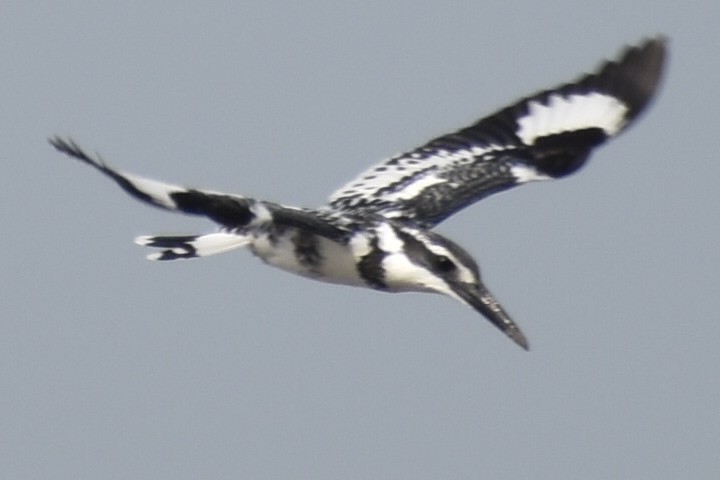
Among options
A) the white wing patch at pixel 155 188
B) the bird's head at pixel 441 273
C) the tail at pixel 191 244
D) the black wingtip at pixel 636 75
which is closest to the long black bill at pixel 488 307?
the bird's head at pixel 441 273

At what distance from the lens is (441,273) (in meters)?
8.90

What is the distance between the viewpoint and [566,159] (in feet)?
34.6

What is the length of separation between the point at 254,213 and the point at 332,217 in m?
0.63

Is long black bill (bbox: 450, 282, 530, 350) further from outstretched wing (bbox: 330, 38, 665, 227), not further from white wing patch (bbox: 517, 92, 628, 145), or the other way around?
white wing patch (bbox: 517, 92, 628, 145)

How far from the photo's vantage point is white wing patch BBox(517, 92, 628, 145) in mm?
10617

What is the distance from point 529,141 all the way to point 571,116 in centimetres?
25

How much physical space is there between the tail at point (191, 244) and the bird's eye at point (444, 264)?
2.61 ft

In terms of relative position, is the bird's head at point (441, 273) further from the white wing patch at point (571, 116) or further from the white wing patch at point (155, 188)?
the white wing patch at point (571, 116)

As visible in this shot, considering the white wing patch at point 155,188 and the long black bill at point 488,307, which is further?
the long black bill at point 488,307

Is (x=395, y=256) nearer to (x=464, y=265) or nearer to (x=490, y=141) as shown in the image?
(x=464, y=265)

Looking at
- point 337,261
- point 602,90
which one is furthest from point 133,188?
point 602,90

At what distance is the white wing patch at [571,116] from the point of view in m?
10.6

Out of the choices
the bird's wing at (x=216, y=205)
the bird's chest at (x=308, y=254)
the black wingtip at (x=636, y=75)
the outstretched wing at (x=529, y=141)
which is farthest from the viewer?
the black wingtip at (x=636, y=75)

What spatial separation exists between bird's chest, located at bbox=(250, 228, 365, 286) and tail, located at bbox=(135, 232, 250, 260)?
43 centimetres
